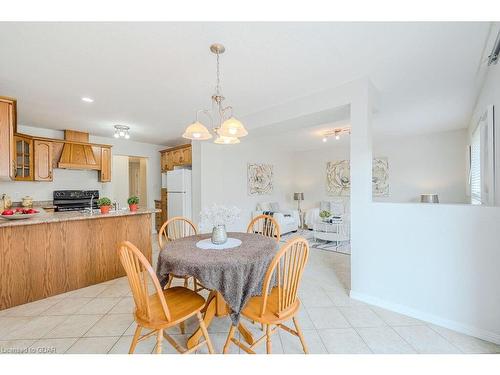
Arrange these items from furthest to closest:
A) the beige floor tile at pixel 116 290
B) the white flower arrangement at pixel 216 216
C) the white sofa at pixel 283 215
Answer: the white sofa at pixel 283 215, the beige floor tile at pixel 116 290, the white flower arrangement at pixel 216 216

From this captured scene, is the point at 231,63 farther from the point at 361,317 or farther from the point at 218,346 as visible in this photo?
the point at 361,317

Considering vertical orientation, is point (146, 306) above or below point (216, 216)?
below

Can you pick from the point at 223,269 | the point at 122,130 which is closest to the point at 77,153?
the point at 122,130

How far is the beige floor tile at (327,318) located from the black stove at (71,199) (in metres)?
4.47

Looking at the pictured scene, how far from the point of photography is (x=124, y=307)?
2.35 metres

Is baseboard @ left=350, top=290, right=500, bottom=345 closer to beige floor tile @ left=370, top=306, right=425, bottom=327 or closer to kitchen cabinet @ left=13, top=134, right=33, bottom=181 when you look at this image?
beige floor tile @ left=370, top=306, right=425, bottom=327

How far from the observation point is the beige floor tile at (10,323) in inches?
77.4

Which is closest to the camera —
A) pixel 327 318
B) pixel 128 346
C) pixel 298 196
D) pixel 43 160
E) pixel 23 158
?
pixel 128 346

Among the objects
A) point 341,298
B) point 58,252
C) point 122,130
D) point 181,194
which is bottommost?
point 341,298

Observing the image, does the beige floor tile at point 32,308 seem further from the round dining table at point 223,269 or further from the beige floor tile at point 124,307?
the round dining table at point 223,269

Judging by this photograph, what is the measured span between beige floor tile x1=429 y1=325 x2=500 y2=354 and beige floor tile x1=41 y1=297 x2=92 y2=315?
3396 millimetres

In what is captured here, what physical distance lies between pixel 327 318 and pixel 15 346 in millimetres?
2594

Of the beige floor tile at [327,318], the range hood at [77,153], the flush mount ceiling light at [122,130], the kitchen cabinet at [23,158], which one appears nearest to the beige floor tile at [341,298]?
the beige floor tile at [327,318]
